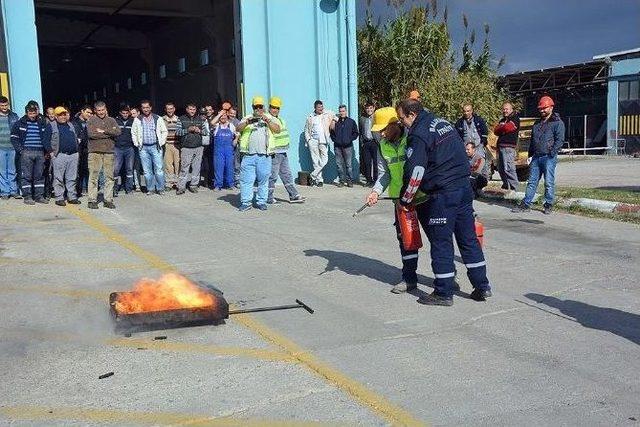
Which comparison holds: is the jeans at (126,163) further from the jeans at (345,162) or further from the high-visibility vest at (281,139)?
the jeans at (345,162)

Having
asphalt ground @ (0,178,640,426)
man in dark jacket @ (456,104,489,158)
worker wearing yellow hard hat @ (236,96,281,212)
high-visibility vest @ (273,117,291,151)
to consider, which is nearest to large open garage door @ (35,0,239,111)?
high-visibility vest @ (273,117,291,151)

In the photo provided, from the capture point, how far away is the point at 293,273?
703cm

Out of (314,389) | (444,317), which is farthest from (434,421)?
(444,317)

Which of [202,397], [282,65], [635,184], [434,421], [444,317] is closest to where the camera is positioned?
[434,421]

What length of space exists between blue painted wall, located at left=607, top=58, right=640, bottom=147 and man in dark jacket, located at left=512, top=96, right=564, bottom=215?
22988mm

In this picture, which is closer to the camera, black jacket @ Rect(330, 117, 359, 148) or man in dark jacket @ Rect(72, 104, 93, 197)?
man in dark jacket @ Rect(72, 104, 93, 197)

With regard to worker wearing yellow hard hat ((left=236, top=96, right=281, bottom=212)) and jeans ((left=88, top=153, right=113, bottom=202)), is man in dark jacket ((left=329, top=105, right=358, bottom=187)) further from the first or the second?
jeans ((left=88, top=153, right=113, bottom=202))

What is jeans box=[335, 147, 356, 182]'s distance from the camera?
50.0 ft

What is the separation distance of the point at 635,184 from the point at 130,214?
11.2 meters

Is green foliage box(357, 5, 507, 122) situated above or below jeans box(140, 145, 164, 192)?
above

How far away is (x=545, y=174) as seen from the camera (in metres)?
10.9

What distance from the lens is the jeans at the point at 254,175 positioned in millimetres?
11445

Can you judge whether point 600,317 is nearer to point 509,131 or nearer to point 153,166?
point 509,131

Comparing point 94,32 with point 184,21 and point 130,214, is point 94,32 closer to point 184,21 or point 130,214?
point 184,21
